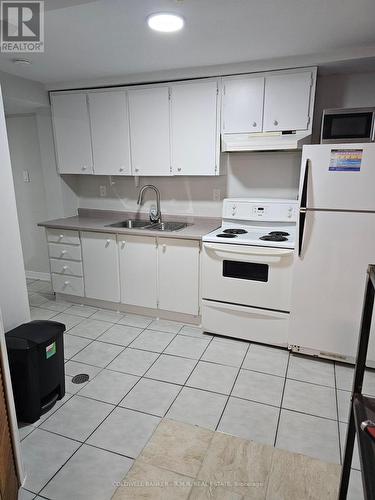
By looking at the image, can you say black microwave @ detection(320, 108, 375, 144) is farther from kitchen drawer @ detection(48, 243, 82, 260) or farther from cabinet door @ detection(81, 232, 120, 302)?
kitchen drawer @ detection(48, 243, 82, 260)

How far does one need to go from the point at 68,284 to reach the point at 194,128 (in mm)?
2122

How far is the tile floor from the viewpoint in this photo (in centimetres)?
167

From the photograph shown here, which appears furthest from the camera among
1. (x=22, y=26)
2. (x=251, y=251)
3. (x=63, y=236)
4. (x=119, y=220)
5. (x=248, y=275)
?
(x=119, y=220)

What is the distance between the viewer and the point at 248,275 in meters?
2.70

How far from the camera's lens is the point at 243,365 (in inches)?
98.7

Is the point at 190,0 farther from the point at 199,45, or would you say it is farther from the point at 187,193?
the point at 187,193

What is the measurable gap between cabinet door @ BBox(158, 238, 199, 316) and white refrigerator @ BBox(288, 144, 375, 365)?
0.89 m

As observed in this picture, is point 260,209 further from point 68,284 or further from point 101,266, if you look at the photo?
point 68,284

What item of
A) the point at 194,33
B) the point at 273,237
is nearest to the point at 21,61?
the point at 194,33

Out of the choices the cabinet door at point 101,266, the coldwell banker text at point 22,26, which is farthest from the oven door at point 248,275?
the coldwell banker text at point 22,26

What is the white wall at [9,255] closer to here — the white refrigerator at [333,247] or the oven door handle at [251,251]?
the oven door handle at [251,251]

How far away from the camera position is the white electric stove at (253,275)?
2.57m

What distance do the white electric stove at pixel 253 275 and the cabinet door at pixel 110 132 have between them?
1290 millimetres

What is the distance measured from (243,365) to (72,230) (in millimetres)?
2157
